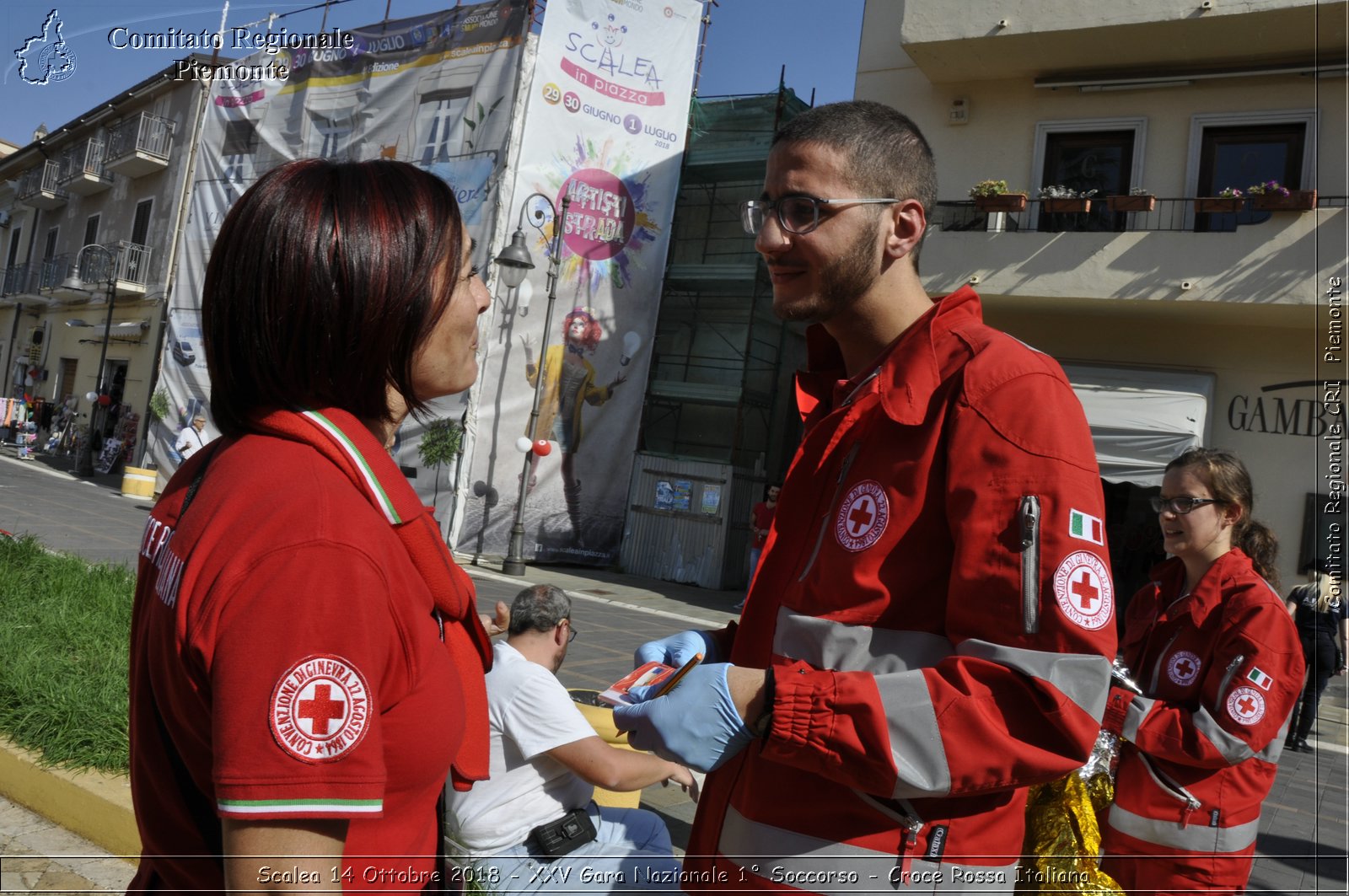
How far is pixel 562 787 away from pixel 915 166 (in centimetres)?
223

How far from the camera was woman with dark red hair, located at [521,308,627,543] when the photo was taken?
16.8 m

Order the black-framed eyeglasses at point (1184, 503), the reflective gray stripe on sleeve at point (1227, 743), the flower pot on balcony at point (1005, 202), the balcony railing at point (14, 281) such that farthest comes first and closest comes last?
the balcony railing at point (14, 281), the flower pot on balcony at point (1005, 202), the black-framed eyeglasses at point (1184, 503), the reflective gray stripe on sleeve at point (1227, 743)

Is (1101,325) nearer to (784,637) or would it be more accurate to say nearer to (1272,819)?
(1272,819)

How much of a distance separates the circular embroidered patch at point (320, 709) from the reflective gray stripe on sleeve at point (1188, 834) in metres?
2.33

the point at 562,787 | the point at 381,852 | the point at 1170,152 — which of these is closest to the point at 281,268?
the point at 381,852

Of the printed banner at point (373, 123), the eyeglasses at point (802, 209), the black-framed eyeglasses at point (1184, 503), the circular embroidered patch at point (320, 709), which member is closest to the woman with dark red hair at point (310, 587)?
the circular embroidered patch at point (320, 709)

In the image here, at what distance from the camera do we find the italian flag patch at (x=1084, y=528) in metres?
1.26

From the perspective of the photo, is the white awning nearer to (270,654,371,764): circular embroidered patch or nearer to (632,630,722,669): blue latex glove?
(632,630,722,669): blue latex glove

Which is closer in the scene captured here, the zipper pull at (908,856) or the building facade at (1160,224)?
the zipper pull at (908,856)

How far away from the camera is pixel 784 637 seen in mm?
1519

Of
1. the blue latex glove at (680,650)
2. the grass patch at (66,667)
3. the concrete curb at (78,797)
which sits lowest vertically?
the concrete curb at (78,797)

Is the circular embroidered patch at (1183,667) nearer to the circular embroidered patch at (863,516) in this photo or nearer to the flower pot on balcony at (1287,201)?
the circular embroidered patch at (863,516)

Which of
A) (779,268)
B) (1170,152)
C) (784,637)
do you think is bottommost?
(784,637)

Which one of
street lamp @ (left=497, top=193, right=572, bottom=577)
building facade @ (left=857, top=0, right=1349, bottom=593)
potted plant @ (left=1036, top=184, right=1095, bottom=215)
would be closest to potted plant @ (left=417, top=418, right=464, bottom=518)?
street lamp @ (left=497, top=193, right=572, bottom=577)
